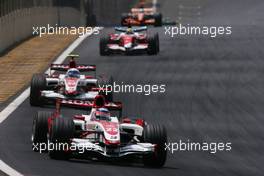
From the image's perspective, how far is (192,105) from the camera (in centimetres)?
2892

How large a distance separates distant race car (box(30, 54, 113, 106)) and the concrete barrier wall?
1226 cm

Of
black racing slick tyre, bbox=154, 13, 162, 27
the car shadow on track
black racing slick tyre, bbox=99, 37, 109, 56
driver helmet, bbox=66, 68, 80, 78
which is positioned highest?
the car shadow on track

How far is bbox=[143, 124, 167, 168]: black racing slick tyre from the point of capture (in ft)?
64.1

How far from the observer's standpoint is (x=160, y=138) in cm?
1967

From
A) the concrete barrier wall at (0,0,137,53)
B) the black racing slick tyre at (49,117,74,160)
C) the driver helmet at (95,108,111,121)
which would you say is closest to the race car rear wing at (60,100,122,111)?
the driver helmet at (95,108,111,121)

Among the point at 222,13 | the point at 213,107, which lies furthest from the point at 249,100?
the point at 222,13

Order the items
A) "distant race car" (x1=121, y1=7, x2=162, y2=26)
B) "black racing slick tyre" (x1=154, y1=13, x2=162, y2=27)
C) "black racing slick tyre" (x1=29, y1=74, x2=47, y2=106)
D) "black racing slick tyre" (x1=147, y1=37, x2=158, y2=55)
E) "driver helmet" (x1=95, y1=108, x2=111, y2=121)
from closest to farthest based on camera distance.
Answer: "driver helmet" (x1=95, y1=108, x2=111, y2=121) < "black racing slick tyre" (x1=29, y1=74, x2=47, y2=106) < "black racing slick tyre" (x1=147, y1=37, x2=158, y2=55) < "distant race car" (x1=121, y1=7, x2=162, y2=26) < "black racing slick tyre" (x1=154, y1=13, x2=162, y2=27)

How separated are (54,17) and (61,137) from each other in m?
35.3

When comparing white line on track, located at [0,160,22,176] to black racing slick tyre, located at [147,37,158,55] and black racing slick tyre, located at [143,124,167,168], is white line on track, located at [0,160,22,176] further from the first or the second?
black racing slick tyre, located at [147,37,158,55]

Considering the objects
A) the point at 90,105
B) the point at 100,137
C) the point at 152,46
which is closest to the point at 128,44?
the point at 152,46

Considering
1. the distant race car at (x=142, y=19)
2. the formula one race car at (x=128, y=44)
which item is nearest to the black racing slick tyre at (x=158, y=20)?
the distant race car at (x=142, y=19)

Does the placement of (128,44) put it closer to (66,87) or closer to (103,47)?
(103,47)

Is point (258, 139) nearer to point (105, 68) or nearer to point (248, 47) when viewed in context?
point (105, 68)

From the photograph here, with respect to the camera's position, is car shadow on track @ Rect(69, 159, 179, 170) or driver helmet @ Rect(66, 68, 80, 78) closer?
car shadow on track @ Rect(69, 159, 179, 170)
